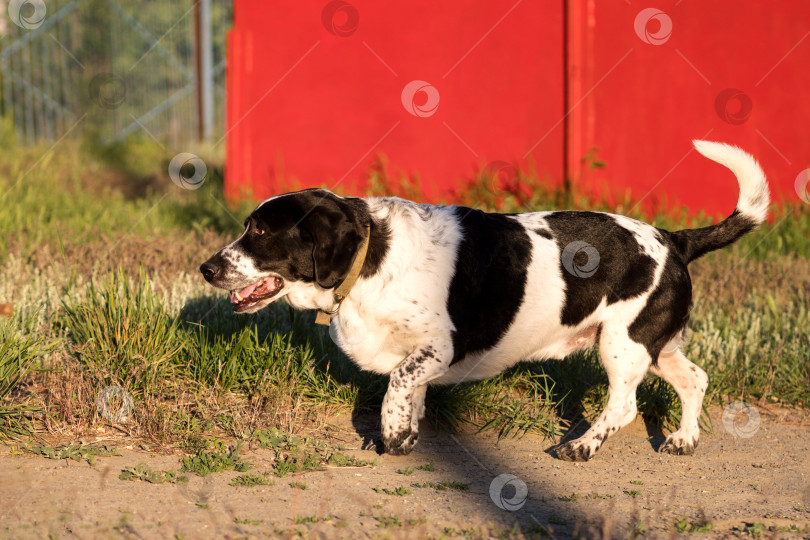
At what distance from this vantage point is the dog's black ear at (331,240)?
380 centimetres

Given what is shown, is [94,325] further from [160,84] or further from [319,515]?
[160,84]

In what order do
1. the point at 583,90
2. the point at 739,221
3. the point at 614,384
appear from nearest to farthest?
the point at 614,384 → the point at 739,221 → the point at 583,90

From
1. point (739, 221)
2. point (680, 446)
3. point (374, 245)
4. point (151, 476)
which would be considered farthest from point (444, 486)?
point (739, 221)

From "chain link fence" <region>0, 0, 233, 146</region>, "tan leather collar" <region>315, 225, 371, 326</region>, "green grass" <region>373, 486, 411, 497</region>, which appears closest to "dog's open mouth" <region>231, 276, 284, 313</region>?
"tan leather collar" <region>315, 225, 371, 326</region>

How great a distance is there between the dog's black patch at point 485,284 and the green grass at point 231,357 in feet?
1.99

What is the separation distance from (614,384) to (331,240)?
1491 mm

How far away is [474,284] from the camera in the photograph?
156 inches

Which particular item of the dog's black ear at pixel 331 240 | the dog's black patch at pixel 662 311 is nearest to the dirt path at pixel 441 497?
the dog's black patch at pixel 662 311

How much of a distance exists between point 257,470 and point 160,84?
36.5ft

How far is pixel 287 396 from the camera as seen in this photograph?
4.40 meters

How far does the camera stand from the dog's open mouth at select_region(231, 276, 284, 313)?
394cm

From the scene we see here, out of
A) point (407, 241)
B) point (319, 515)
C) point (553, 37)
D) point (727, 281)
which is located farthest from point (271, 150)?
point (319, 515)

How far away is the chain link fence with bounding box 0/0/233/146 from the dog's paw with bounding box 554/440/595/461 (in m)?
10.2

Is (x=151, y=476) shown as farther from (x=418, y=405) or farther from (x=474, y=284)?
(x=474, y=284)
